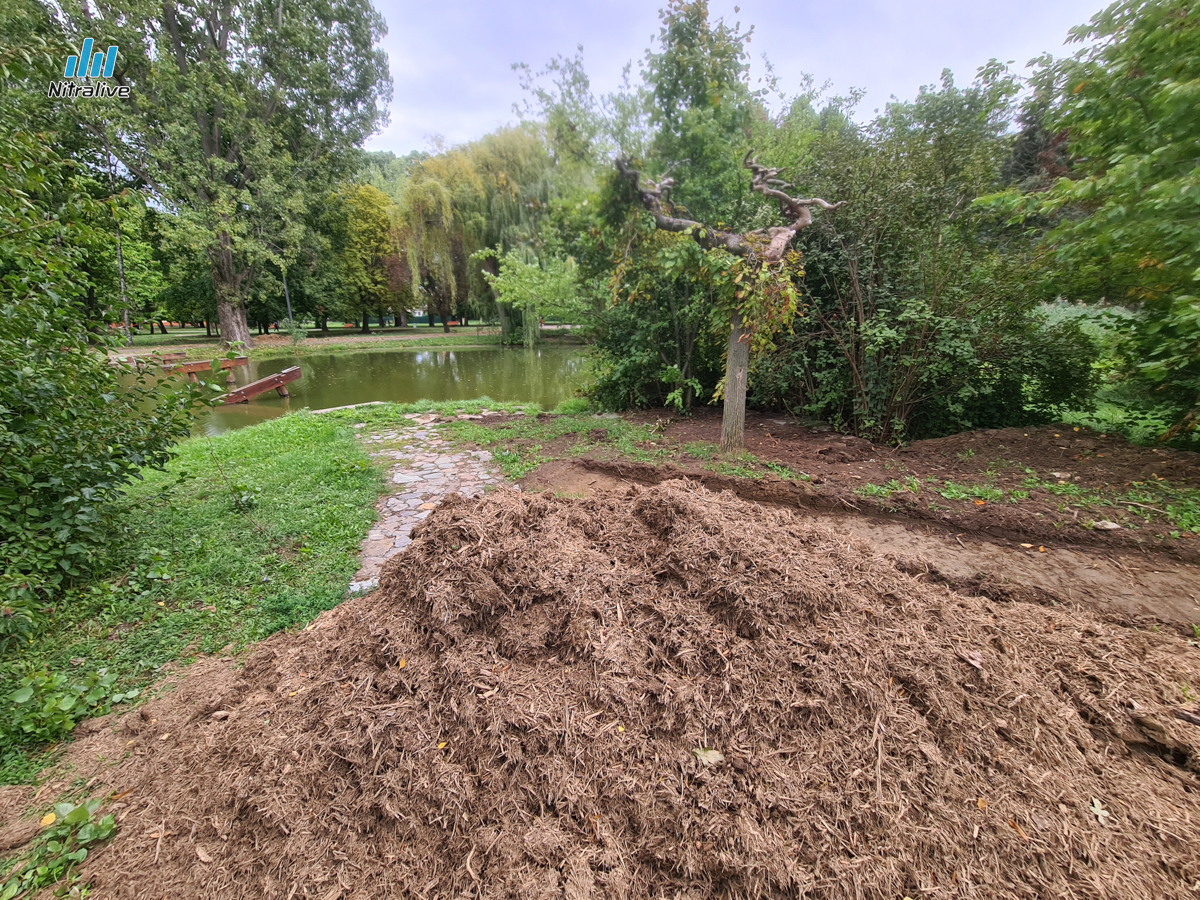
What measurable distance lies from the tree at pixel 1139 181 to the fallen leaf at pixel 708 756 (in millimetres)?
4088

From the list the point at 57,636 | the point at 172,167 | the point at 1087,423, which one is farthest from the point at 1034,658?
the point at 172,167

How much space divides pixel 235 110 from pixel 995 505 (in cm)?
2285

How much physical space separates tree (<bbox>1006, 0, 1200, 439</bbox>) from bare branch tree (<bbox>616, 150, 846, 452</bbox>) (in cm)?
186

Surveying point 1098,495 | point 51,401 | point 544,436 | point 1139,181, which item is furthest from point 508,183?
point 1098,495

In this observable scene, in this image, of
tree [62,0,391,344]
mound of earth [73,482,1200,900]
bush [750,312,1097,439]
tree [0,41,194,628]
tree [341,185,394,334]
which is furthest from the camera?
tree [341,185,394,334]

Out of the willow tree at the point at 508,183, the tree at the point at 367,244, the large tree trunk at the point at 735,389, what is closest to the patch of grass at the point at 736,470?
the large tree trunk at the point at 735,389

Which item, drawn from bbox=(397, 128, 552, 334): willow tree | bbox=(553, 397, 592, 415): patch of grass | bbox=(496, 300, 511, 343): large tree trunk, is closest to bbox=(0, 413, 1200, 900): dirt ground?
bbox=(553, 397, 592, 415): patch of grass

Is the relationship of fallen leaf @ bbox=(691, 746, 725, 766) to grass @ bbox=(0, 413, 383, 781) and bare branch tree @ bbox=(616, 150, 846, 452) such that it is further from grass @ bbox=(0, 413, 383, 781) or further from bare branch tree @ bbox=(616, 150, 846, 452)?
bare branch tree @ bbox=(616, 150, 846, 452)

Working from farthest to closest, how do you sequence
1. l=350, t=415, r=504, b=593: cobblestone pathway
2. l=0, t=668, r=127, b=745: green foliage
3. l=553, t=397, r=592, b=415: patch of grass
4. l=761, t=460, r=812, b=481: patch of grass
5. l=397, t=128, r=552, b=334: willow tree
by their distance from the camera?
l=397, t=128, r=552, b=334: willow tree
l=553, t=397, r=592, b=415: patch of grass
l=761, t=460, r=812, b=481: patch of grass
l=350, t=415, r=504, b=593: cobblestone pathway
l=0, t=668, r=127, b=745: green foliage

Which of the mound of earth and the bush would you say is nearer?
the mound of earth

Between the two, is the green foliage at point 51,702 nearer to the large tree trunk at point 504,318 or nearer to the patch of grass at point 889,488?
the patch of grass at point 889,488

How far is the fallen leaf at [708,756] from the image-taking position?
1.62m

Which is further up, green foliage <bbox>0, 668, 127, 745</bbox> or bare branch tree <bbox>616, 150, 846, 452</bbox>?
bare branch tree <bbox>616, 150, 846, 452</bbox>

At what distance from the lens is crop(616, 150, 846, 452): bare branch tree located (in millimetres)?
4895
